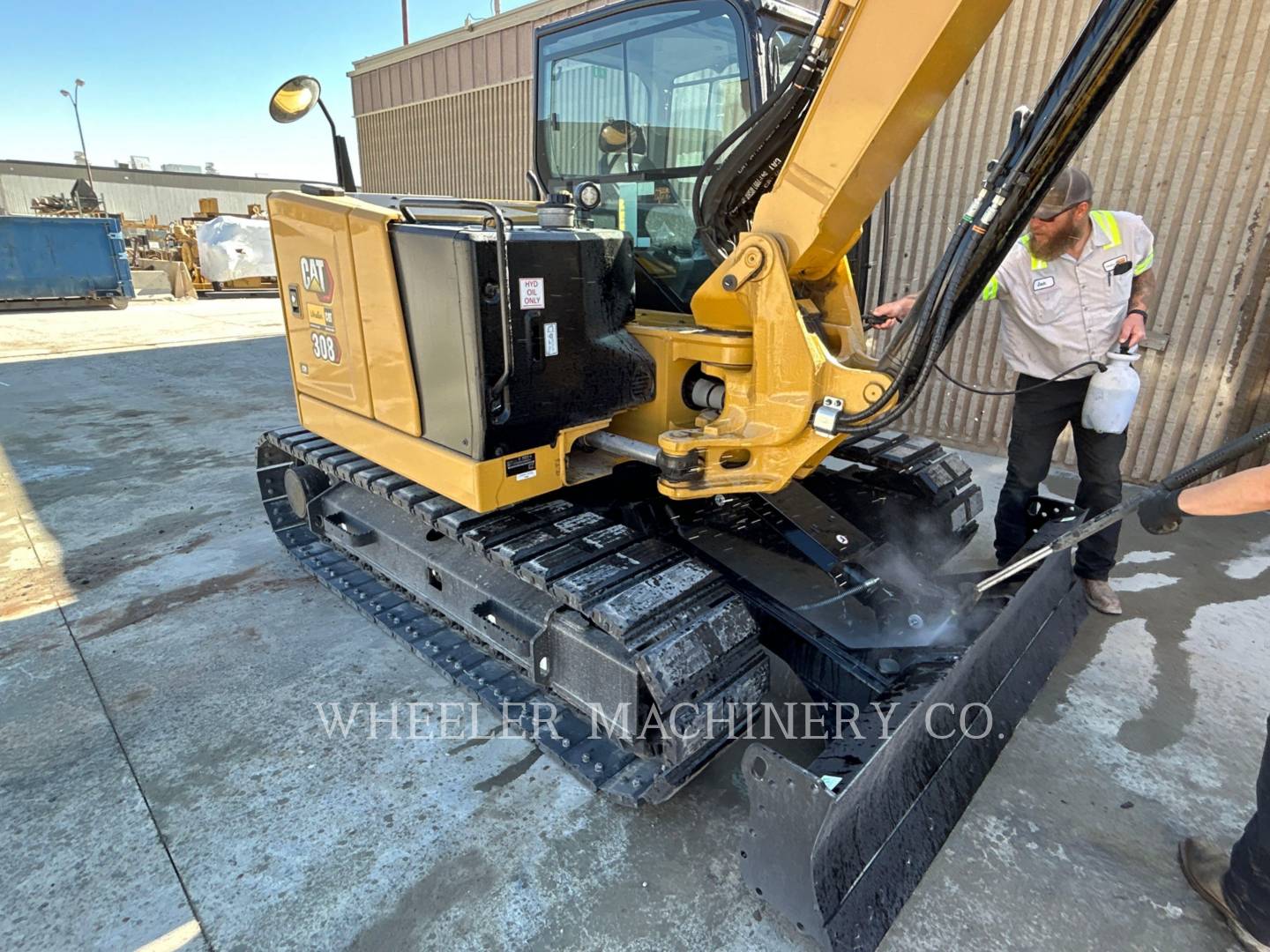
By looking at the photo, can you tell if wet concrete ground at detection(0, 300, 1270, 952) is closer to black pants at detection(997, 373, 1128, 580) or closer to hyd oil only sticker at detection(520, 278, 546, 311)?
black pants at detection(997, 373, 1128, 580)

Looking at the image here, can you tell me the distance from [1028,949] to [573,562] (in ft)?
5.40

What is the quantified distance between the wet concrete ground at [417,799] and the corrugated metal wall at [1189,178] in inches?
62.1

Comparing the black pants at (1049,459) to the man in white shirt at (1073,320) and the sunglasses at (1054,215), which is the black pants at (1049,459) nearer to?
the man in white shirt at (1073,320)

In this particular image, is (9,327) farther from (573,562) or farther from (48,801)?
(573,562)

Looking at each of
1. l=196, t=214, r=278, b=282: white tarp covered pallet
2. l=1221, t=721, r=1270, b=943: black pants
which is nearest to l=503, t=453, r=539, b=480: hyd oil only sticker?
l=1221, t=721, r=1270, b=943: black pants

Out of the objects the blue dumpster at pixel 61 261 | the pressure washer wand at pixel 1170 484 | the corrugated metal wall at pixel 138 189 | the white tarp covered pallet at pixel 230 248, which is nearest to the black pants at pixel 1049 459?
the pressure washer wand at pixel 1170 484

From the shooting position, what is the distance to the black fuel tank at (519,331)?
2.30 meters

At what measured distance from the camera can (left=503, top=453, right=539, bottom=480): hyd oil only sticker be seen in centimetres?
252

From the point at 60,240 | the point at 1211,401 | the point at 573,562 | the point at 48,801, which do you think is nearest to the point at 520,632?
the point at 573,562

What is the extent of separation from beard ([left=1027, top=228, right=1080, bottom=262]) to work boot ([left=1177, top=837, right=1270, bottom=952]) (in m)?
2.28

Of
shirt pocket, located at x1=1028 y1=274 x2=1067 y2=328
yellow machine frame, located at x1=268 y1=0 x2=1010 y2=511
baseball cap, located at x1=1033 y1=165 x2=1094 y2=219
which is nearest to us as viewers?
yellow machine frame, located at x1=268 y1=0 x2=1010 y2=511

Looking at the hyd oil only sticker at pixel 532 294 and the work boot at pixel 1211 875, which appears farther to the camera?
the hyd oil only sticker at pixel 532 294

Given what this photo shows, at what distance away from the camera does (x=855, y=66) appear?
6.61 ft

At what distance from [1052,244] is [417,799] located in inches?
131
